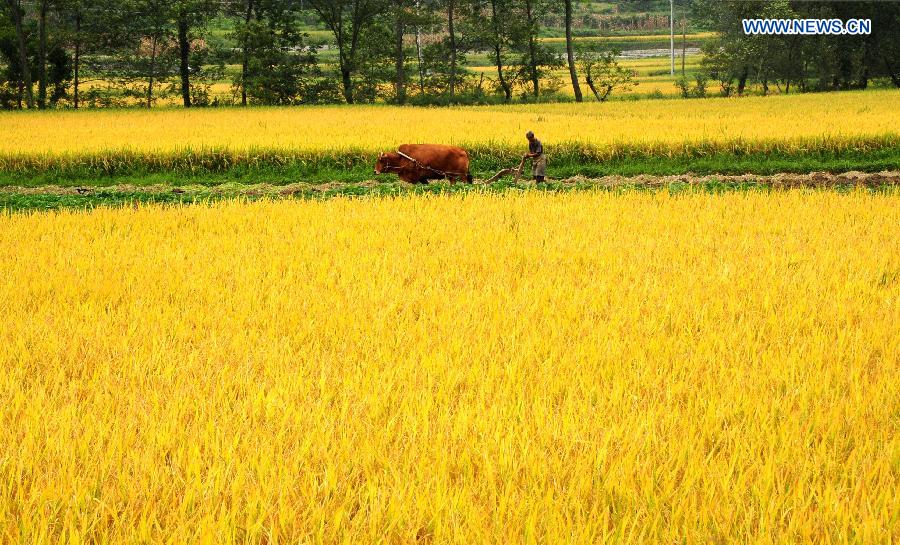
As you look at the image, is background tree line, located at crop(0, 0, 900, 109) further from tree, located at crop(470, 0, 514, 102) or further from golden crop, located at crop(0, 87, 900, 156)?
golden crop, located at crop(0, 87, 900, 156)

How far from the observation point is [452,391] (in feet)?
10.7

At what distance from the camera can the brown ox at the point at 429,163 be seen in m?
12.5

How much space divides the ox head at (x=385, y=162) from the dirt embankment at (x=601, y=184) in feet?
1.99

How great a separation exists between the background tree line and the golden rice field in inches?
1244

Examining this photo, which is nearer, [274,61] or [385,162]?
[385,162]

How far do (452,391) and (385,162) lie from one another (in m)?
9.78

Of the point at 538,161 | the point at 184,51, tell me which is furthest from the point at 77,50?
the point at 538,161

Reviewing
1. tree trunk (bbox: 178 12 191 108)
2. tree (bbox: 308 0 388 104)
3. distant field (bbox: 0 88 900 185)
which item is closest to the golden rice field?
distant field (bbox: 0 88 900 185)

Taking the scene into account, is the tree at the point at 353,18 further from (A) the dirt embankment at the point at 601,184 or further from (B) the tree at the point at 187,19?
(A) the dirt embankment at the point at 601,184

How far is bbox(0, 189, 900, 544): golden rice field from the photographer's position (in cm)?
216

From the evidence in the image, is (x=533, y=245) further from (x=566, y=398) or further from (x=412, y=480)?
(x=412, y=480)
